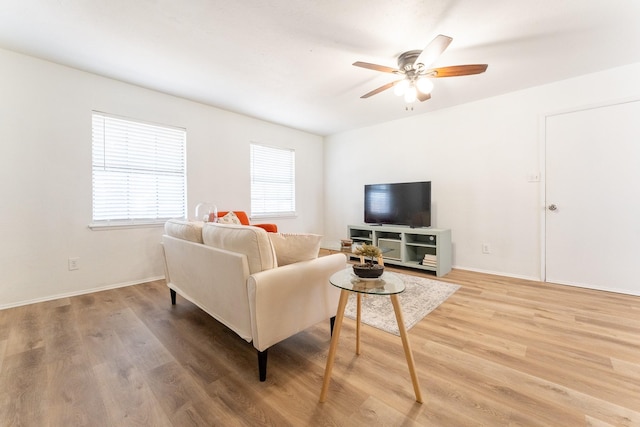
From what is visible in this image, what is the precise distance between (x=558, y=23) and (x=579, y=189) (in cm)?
186

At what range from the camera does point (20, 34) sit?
2.16 metres

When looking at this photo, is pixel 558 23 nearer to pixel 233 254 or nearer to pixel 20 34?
pixel 233 254

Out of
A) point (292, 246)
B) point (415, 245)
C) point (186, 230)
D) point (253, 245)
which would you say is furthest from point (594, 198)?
point (186, 230)

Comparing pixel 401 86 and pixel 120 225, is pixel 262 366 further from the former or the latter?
pixel 120 225

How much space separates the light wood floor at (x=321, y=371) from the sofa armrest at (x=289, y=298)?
9.0 inches

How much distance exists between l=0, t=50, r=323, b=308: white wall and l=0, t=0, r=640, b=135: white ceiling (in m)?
0.22

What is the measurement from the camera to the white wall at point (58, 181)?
96.2 inches

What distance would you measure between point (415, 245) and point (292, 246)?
8.40ft

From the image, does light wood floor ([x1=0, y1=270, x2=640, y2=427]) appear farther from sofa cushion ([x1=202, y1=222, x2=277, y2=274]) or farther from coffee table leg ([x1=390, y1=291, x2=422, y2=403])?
sofa cushion ([x1=202, y1=222, x2=277, y2=274])

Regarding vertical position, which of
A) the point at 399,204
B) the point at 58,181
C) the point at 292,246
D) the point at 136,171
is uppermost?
the point at 136,171

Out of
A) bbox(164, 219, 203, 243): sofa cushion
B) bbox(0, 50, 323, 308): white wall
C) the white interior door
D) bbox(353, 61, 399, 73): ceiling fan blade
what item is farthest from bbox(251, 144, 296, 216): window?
the white interior door

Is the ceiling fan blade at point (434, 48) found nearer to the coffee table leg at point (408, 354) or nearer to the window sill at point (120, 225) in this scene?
the coffee table leg at point (408, 354)

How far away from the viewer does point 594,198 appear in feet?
9.27

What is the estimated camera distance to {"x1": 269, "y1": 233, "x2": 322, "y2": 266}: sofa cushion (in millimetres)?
1661
